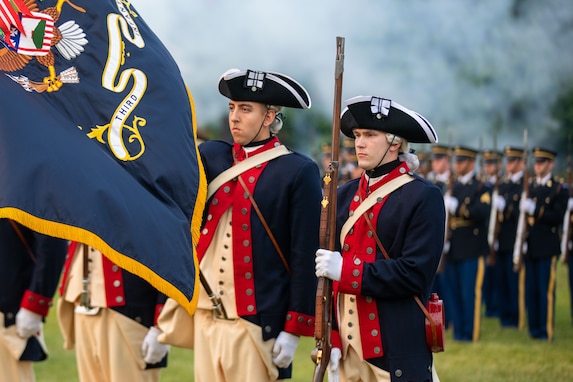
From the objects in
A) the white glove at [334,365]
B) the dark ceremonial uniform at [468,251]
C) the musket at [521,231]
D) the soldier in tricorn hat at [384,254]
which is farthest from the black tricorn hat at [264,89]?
the musket at [521,231]

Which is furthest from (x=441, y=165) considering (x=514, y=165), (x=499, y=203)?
(x=514, y=165)

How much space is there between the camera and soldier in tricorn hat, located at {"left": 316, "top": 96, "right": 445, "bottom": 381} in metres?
4.89

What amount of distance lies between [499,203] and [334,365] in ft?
27.6

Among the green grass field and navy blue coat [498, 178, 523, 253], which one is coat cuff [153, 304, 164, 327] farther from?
navy blue coat [498, 178, 523, 253]

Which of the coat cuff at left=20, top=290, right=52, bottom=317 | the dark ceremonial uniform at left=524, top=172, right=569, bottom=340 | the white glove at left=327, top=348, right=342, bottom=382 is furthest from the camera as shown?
the dark ceremonial uniform at left=524, top=172, right=569, bottom=340

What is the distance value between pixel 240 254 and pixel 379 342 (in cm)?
92

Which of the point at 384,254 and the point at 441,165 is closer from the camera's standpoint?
the point at 384,254

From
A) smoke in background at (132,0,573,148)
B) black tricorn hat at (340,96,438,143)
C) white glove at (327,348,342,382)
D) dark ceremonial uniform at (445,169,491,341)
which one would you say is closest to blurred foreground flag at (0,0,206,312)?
black tricorn hat at (340,96,438,143)

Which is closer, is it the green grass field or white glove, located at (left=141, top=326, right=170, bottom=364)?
white glove, located at (left=141, top=326, right=170, bottom=364)

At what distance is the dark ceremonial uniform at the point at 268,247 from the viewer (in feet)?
17.7

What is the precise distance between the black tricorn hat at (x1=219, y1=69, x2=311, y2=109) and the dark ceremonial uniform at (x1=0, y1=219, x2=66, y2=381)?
157 cm

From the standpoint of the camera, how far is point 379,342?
4.96m

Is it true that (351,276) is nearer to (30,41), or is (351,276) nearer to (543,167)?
(30,41)

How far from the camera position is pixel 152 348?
597 centimetres
